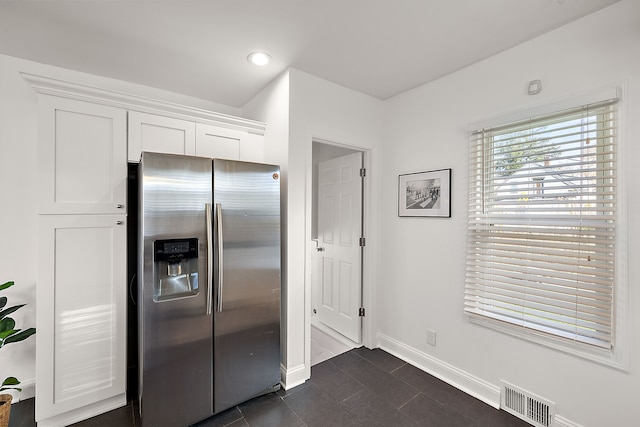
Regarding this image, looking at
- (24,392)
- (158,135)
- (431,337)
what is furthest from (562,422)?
(24,392)

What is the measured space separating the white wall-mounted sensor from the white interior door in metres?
1.49

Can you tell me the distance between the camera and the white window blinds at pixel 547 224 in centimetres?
161

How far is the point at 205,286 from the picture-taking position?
184cm

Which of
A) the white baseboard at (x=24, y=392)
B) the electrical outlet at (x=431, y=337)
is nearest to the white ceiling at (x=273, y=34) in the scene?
the electrical outlet at (x=431, y=337)

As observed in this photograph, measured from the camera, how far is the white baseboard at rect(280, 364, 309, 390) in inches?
87.7

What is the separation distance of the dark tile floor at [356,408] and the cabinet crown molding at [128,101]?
221cm

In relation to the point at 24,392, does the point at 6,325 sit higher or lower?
higher

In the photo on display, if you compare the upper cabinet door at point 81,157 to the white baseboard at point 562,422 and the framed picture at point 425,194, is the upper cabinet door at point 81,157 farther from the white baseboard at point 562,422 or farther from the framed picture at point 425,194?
the white baseboard at point 562,422

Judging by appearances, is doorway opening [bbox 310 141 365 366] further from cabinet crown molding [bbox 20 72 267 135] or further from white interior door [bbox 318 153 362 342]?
cabinet crown molding [bbox 20 72 267 135]

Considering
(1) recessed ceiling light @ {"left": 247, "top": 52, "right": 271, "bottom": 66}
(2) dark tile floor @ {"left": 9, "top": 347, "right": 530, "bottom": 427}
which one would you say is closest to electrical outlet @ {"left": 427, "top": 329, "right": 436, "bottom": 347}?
(2) dark tile floor @ {"left": 9, "top": 347, "right": 530, "bottom": 427}

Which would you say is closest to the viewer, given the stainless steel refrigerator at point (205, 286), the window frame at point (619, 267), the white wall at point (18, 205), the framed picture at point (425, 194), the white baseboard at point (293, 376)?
the window frame at point (619, 267)

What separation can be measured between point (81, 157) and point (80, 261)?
71 cm

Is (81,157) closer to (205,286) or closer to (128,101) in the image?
(128,101)

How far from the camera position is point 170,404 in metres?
1.72
